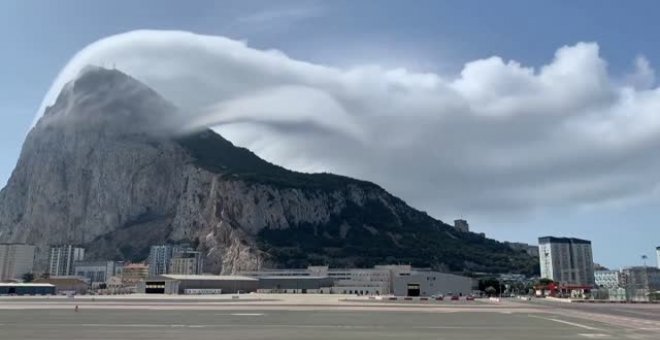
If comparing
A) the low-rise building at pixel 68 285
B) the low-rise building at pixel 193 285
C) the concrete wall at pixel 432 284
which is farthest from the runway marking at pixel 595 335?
the low-rise building at pixel 68 285

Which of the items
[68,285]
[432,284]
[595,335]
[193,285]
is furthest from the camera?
[68,285]

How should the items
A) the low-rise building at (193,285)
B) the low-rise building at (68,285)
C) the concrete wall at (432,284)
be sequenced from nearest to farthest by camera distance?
1. the low-rise building at (193,285)
2. the concrete wall at (432,284)
3. the low-rise building at (68,285)

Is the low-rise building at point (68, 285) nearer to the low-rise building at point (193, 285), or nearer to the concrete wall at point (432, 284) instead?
the low-rise building at point (193, 285)

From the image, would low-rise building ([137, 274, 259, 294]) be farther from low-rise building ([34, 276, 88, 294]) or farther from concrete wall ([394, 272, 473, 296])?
concrete wall ([394, 272, 473, 296])

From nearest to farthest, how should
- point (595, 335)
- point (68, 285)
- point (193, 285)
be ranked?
point (595, 335) → point (193, 285) → point (68, 285)

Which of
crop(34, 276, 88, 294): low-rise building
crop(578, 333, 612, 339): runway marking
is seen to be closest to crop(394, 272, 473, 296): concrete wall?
crop(34, 276, 88, 294): low-rise building

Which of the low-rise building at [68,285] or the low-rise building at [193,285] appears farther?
the low-rise building at [68,285]

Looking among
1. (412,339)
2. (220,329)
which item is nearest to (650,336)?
(412,339)

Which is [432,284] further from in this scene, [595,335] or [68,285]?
[595,335]

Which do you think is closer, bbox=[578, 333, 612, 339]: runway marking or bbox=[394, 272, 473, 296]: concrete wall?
bbox=[578, 333, 612, 339]: runway marking

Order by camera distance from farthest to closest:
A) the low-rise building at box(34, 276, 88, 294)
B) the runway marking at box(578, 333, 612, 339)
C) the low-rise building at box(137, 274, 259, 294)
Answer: the low-rise building at box(34, 276, 88, 294) → the low-rise building at box(137, 274, 259, 294) → the runway marking at box(578, 333, 612, 339)

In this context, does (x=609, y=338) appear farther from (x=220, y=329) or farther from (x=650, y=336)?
(x=220, y=329)

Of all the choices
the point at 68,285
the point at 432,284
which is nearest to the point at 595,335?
the point at 432,284

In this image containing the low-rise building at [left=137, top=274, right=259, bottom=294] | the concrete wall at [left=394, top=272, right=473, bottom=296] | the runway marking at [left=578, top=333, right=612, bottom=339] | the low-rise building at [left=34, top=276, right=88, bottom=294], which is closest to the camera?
the runway marking at [left=578, top=333, right=612, bottom=339]
